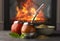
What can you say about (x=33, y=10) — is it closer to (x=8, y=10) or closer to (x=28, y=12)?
(x=28, y=12)

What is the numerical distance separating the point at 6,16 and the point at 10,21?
81mm

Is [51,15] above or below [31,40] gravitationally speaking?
above

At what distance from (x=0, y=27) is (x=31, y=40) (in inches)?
41.7

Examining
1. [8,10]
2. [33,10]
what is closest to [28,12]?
[33,10]

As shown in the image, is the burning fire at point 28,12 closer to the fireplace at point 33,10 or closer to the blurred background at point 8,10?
the fireplace at point 33,10

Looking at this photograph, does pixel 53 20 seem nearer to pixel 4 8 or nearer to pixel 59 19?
pixel 59 19

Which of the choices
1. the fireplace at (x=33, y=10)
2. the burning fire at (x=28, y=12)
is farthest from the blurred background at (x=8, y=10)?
the burning fire at (x=28, y=12)

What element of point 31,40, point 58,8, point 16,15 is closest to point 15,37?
point 31,40

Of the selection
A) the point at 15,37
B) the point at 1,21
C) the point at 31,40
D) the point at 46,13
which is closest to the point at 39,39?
the point at 31,40

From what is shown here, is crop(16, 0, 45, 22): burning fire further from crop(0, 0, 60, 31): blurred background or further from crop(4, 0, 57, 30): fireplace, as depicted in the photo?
crop(0, 0, 60, 31): blurred background

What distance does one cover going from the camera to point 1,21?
2508 millimetres

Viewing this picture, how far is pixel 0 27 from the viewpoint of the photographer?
8.21 ft

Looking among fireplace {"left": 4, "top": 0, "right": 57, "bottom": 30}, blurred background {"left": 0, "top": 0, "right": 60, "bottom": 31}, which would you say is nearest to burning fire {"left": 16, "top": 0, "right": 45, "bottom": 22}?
fireplace {"left": 4, "top": 0, "right": 57, "bottom": 30}

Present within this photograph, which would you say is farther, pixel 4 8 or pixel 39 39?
pixel 4 8
